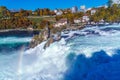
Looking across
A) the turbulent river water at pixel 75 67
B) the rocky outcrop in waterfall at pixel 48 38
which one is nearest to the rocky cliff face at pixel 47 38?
the rocky outcrop in waterfall at pixel 48 38

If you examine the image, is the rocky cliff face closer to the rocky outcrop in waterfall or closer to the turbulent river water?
the rocky outcrop in waterfall

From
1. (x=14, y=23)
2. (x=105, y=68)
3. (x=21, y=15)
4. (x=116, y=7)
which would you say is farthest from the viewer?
(x=21, y=15)

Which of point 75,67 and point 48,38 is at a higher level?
point 48,38

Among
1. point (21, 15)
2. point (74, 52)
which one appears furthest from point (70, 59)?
point (21, 15)

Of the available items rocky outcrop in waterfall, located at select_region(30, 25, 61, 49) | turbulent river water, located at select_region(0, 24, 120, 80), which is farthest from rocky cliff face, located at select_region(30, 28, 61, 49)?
turbulent river water, located at select_region(0, 24, 120, 80)

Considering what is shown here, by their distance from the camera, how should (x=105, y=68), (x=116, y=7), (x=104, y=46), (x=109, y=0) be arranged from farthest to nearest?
(x=109, y=0) < (x=116, y=7) < (x=104, y=46) < (x=105, y=68)

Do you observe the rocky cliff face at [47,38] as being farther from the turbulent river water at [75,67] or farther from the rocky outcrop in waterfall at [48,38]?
the turbulent river water at [75,67]

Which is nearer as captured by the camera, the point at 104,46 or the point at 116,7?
the point at 104,46

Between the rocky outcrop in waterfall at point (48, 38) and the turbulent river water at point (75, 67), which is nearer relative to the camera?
the turbulent river water at point (75, 67)

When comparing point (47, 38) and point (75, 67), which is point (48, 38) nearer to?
point (47, 38)

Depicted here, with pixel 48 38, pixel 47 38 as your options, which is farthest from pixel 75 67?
pixel 47 38

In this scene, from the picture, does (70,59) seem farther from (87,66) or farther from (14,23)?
(14,23)
